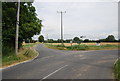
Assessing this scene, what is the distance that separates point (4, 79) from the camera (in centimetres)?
939

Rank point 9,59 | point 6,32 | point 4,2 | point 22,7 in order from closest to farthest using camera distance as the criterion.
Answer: point 9,59 < point 6,32 < point 4,2 < point 22,7

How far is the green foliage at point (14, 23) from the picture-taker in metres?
21.2

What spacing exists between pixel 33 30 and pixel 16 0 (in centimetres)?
483

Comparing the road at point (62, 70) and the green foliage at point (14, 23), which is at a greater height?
the green foliage at point (14, 23)

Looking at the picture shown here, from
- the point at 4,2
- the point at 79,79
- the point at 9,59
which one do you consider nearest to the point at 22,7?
the point at 4,2

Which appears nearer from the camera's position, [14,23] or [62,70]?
[62,70]

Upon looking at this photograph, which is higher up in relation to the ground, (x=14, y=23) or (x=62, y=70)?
(x=14, y=23)

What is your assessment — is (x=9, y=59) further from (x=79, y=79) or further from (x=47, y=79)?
(x=79, y=79)

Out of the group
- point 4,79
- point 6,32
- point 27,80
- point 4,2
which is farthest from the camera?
point 4,2

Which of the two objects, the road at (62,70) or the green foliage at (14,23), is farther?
the green foliage at (14,23)

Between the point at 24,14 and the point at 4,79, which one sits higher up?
the point at 24,14

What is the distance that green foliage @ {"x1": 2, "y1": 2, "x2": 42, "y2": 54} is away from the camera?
69.6ft

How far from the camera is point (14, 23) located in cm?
2233

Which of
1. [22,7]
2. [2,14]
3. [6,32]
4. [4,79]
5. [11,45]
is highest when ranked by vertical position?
[22,7]
